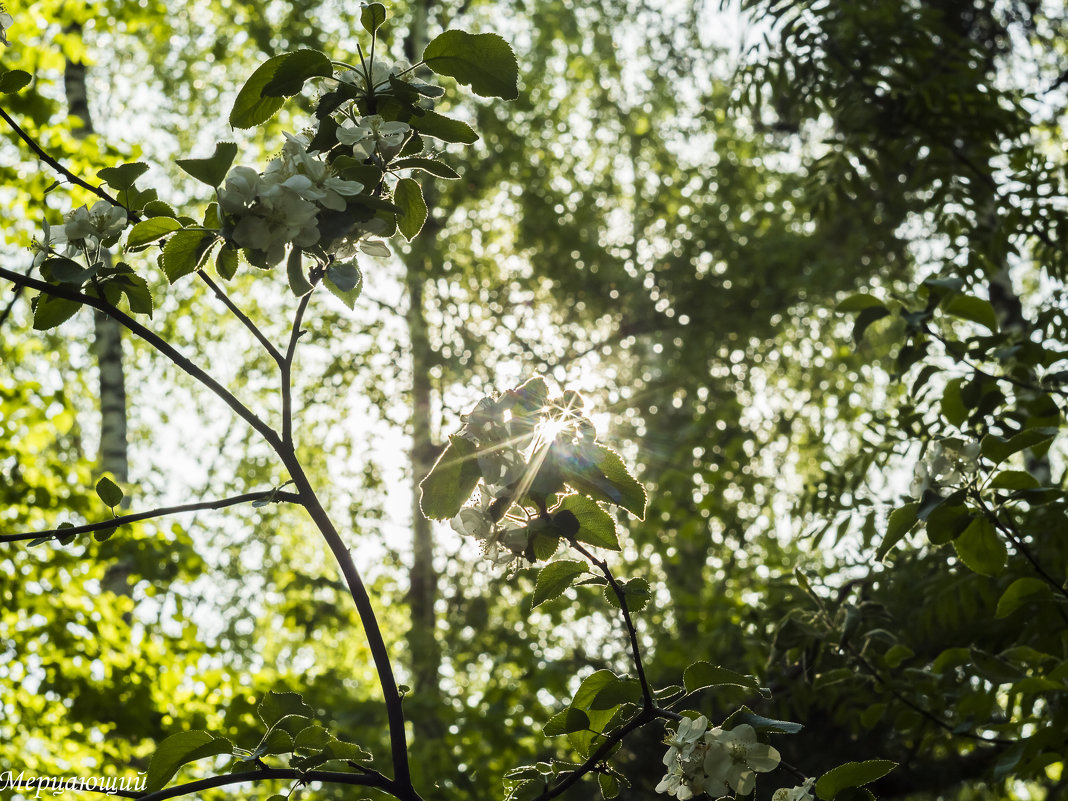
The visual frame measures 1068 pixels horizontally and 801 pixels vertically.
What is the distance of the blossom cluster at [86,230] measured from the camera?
3.23 ft

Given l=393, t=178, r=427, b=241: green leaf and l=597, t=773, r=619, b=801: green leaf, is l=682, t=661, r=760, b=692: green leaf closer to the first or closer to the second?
l=597, t=773, r=619, b=801: green leaf

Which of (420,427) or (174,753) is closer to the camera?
(174,753)

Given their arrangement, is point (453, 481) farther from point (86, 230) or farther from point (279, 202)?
point (86, 230)

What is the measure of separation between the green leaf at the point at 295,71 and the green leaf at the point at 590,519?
1.76 feet

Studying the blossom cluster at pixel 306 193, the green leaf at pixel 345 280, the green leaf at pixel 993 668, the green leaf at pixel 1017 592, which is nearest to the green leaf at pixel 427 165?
the blossom cluster at pixel 306 193

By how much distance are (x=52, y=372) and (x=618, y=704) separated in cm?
698

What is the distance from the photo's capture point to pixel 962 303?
1332mm

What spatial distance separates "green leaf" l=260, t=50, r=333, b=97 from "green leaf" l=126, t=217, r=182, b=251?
186mm

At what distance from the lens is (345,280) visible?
0.95 m

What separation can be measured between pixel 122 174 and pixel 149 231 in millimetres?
108

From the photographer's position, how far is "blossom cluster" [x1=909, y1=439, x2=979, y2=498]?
119 cm

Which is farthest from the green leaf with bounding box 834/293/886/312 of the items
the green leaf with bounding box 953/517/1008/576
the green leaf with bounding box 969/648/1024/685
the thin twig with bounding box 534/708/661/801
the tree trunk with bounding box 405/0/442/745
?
the tree trunk with bounding box 405/0/442/745

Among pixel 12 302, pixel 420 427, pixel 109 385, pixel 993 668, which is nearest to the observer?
pixel 993 668

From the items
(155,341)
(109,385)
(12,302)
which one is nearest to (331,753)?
(155,341)
